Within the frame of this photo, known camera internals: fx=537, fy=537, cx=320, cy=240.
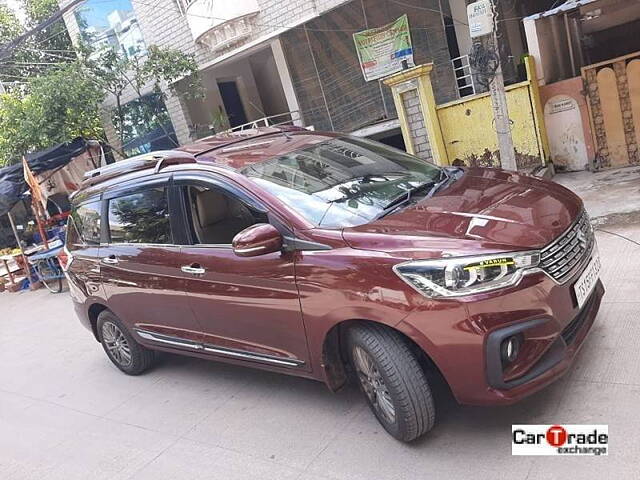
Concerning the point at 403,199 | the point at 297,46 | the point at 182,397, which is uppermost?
the point at 297,46

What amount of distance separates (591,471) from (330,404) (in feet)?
5.39

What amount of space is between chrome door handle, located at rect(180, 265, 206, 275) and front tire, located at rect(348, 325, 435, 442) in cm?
119

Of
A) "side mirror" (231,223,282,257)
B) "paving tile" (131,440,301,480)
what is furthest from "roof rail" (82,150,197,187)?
"paving tile" (131,440,301,480)

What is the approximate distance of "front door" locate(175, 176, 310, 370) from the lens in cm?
317

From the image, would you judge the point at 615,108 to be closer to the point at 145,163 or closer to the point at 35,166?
the point at 145,163

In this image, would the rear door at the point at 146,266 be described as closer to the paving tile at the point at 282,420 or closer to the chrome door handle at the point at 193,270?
the chrome door handle at the point at 193,270

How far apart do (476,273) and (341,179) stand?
1.22 meters

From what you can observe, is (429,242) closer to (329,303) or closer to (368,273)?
(368,273)

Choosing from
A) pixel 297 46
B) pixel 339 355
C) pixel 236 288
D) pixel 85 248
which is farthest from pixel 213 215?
pixel 297 46

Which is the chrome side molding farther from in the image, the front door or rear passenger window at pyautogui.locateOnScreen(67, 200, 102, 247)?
rear passenger window at pyautogui.locateOnScreen(67, 200, 102, 247)

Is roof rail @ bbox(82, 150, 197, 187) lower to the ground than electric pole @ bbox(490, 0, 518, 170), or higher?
higher

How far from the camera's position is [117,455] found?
372 centimetres

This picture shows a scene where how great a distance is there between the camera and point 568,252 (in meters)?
2.78

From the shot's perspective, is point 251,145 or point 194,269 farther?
point 251,145
